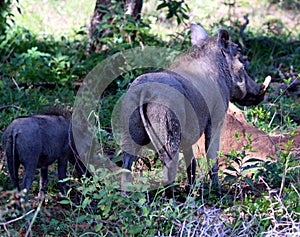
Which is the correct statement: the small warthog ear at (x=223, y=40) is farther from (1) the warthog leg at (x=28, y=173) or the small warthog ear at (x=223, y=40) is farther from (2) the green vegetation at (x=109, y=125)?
(1) the warthog leg at (x=28, y=173)

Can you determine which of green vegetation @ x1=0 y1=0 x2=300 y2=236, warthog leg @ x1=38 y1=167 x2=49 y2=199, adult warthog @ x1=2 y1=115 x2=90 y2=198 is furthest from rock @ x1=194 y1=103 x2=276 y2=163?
warthog leg @ x1=38 y1=167 x2=49 y2=199

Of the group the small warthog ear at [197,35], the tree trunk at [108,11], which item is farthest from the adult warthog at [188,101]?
the tree trunk at [108,11]

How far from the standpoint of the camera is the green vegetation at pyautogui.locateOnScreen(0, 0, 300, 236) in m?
4.00

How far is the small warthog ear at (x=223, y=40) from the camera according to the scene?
18.2 feet

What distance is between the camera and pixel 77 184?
4977 mm

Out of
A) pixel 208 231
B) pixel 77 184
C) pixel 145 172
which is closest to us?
pixel 208 231

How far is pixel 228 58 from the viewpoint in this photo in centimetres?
568

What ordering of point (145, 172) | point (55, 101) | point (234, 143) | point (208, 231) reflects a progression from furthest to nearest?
point (55, 101), point (234, 143), point (145, 172), point (208, 231)

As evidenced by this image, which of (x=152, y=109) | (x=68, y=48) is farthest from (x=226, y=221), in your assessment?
(x=68, y=48)

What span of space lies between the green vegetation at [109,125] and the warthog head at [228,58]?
1.15 ft

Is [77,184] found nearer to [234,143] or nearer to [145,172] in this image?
[145,172]

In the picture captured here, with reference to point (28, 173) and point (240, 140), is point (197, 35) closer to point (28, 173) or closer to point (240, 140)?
point (240, 140)

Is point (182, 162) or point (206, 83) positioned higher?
point (206, 83)

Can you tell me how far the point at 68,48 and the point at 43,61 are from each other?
808 mm
